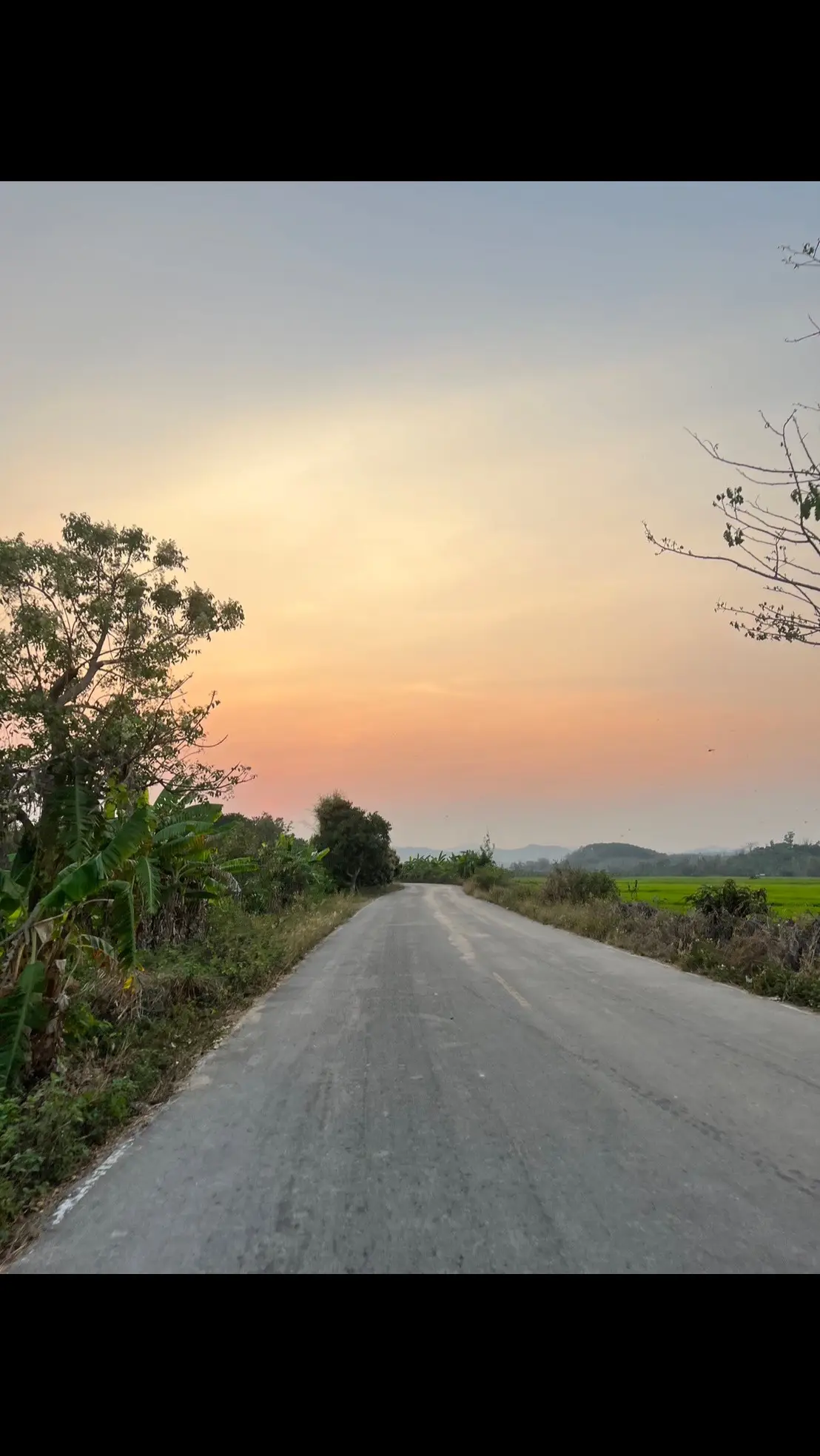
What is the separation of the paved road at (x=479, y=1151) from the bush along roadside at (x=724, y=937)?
1.09 metres

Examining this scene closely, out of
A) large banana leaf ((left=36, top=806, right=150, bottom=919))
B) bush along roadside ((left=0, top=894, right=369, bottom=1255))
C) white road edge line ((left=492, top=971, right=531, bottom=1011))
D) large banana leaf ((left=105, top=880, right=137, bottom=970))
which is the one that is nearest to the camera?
bush along roadside ((left=0, top=894, right=369, bottom=1255))

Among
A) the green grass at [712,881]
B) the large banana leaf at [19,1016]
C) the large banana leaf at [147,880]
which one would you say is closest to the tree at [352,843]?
the green grass at [712,881]

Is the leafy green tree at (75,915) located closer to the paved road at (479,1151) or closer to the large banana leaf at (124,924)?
the large banana leaf at (124,924)

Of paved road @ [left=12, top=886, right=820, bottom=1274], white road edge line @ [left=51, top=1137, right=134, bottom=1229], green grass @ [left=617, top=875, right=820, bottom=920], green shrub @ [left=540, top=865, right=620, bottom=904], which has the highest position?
green shrub @ [left=540, top=865, right=620, bottom=904]

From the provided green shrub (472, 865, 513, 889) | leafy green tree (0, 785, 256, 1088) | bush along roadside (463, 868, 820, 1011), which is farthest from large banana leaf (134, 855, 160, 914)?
green shrub (472, 865, 513, 889)

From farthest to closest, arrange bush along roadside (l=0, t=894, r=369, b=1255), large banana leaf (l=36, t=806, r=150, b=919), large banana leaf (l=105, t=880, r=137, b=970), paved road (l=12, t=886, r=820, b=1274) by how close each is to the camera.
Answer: large banana leaf (l=105, t=880, r=137, b=970)
large banana leaf (l=36, t=806, r=150, b=919)
bush along roadside (l=0, t=894, r=369, b=1255)
paved road (l=12, t=886, r=820, b=1274)

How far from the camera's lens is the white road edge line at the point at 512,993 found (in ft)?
27.2

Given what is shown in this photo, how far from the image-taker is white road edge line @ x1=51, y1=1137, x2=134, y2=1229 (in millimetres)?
3566

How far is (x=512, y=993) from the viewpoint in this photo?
915 cm

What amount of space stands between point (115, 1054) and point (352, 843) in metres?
39.9

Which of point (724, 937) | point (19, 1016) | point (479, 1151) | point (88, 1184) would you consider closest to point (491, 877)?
point (724, 937)

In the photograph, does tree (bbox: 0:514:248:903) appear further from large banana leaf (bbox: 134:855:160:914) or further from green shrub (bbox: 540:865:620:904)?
green shrub (bbox: 540:865:620:904)

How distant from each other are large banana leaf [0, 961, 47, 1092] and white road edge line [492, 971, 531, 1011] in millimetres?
5059
